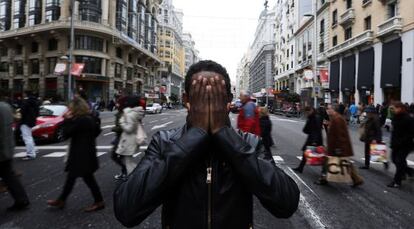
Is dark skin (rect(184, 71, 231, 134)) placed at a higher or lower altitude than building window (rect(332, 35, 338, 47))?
lower

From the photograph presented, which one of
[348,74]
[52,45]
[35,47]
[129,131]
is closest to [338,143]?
[129,131]

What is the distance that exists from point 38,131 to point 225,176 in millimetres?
12736

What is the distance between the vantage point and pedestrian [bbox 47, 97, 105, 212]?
5.13 meters

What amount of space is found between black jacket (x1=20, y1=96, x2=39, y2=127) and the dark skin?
921 centimetres

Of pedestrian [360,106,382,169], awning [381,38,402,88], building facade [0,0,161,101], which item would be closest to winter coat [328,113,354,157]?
pedestrian [360,106,382,169]

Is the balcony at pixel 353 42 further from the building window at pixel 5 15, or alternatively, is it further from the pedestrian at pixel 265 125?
the building window at pixel 5 15

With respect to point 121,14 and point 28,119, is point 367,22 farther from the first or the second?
point 121,14

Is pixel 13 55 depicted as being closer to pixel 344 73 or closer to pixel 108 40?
pixel 108 40

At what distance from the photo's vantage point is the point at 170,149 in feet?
5.06

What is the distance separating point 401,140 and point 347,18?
3268 cm

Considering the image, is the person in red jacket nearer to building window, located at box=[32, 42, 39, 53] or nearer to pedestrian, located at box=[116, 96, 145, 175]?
pedestrian, located at box=[116, 96, 145, 175]

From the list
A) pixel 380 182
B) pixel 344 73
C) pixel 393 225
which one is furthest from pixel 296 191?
pixel 344 73

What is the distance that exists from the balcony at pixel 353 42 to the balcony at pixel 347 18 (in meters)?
2.13

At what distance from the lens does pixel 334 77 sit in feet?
135
